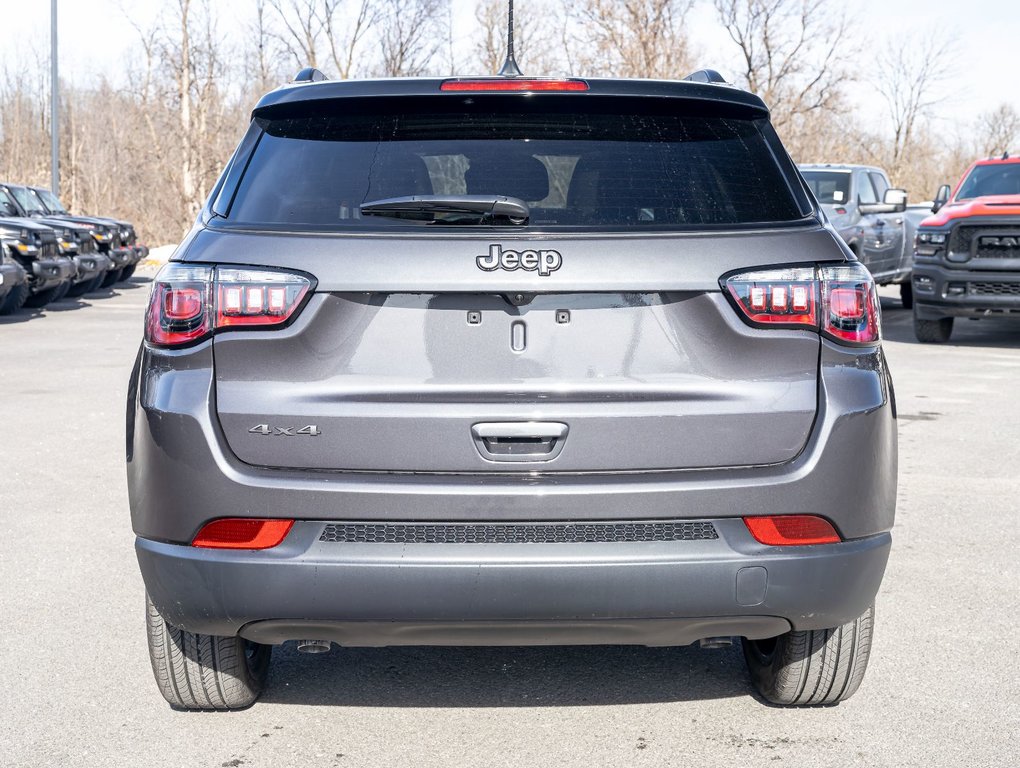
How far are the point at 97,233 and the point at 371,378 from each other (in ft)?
68.9

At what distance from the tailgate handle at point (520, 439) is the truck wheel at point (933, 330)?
1286 centimetres

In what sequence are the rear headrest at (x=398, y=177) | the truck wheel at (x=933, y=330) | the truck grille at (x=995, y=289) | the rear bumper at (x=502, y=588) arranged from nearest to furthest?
the rear bumper at (x=502, y=588) → the rear headrest at (x=398, y=177) → the truck grille at (x=995, y=289) → the truck wheel at (x=933, y=330)

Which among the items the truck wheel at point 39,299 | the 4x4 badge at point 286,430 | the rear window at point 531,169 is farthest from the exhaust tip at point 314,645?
the truck wheel at point 39,299

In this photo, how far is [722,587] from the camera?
3.02 meters

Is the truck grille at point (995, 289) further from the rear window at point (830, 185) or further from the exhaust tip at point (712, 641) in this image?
the exhaust tip at point (712, 641)

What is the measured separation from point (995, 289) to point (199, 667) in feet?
40.1

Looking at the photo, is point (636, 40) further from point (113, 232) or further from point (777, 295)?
point (777, 295)

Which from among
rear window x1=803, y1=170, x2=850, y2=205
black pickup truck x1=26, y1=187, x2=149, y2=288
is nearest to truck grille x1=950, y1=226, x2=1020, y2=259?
rear window x1=803, y1=170, x2=850, y2=205

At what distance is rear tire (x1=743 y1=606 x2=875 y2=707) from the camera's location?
3592 millimetres

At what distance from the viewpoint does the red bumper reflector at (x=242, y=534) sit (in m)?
3.01

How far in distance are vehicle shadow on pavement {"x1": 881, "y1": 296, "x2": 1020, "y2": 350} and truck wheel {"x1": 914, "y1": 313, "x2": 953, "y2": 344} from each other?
0.10 meters

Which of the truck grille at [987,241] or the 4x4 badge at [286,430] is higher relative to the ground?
the truck grille at [987,241]

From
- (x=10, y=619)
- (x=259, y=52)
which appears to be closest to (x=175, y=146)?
(x=259, y=52)

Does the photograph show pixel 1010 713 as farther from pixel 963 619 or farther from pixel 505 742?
pixel 505 742
